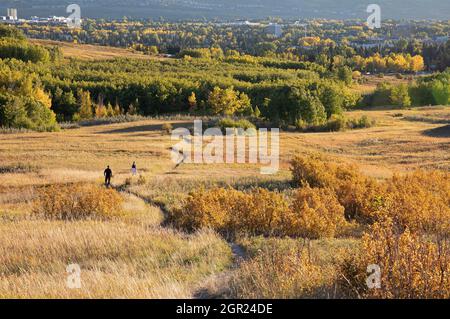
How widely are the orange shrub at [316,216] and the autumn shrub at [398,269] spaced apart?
17.5ft

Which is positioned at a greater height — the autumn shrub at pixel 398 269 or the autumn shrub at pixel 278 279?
the autumn shrub at pixel 398 269

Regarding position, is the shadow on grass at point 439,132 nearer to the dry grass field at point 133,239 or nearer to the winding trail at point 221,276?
the dry grass field at point 133,239

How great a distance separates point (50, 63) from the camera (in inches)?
4094

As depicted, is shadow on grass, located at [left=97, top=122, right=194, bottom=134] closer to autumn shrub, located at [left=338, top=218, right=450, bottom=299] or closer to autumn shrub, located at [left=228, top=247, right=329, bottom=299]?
autumn shrub, located at [left=228, top=247, right=329, bottom=299]

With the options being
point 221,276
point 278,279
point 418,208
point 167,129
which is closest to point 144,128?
point 167,129

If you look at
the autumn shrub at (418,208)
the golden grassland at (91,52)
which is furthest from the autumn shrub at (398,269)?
the golden grassland at (91,52)

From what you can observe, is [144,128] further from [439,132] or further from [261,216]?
Answer: [261,216]

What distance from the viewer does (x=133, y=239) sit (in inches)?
438

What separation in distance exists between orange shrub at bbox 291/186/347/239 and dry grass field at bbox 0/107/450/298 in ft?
2.15

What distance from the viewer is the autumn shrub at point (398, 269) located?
23.4ft

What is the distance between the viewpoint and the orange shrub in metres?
13.8

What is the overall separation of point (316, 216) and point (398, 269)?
22.1ft
